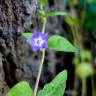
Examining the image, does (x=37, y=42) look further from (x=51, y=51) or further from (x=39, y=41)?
(x=51, y=51)

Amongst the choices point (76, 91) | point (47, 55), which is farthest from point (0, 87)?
point (76, 91)

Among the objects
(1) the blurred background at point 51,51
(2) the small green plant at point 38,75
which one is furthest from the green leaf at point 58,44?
(1) the blurred background at point 51,51

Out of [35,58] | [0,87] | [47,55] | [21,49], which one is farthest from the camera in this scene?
[47,55]

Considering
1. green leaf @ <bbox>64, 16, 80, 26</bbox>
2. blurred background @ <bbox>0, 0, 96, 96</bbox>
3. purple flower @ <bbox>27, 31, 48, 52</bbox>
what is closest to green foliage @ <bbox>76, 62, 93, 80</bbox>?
blurred background @ <bbox>0, 0, 96, 96</bbox>

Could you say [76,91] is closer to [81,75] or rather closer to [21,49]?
[81,75]

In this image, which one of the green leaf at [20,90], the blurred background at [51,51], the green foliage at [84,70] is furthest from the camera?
the green foliage at [84,70]

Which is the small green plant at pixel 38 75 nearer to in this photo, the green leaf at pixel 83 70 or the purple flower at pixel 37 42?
the purple flower at pixel 37 42

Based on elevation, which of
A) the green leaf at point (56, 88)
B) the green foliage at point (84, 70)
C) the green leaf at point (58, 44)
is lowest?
the green foliage at point (84, 70)
